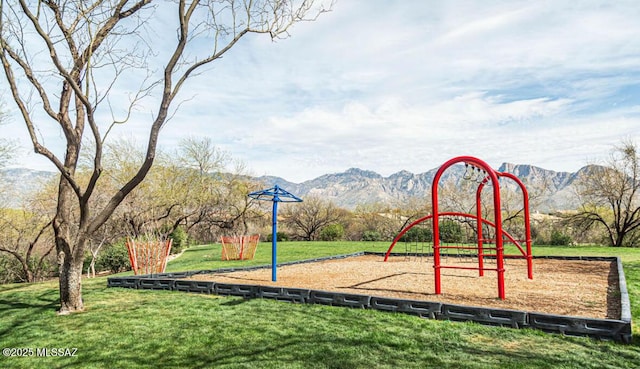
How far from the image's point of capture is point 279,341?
409 cm

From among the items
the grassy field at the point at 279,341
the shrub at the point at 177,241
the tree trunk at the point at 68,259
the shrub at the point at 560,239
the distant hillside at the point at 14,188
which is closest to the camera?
the grassy field at the point at 279,341

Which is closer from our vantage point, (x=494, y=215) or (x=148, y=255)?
(x=494, y=215)

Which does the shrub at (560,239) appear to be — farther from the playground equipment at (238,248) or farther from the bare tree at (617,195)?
the playground equipment at (238,248)

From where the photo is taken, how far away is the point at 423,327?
4.48m

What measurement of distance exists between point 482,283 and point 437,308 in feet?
9.54

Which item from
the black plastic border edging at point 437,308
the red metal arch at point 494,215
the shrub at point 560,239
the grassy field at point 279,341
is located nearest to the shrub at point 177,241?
the black plastic border edging at point 437,308

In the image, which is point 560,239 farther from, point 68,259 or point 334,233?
point 68,259

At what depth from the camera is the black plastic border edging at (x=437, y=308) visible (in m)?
3.96

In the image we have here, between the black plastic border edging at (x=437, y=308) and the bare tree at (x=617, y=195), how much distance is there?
1984cm

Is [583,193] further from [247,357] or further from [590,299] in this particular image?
[247,357]

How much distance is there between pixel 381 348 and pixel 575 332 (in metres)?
2.06

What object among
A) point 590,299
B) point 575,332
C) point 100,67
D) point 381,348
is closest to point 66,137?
point 100,67

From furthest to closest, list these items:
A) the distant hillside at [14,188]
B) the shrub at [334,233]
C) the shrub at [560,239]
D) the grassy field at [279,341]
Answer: the shrub at [334,233], the shrub at [560,239], the distant hillside at [14,188], the grassy field at [279,341]

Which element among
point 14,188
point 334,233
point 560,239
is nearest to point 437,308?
point 14,188
